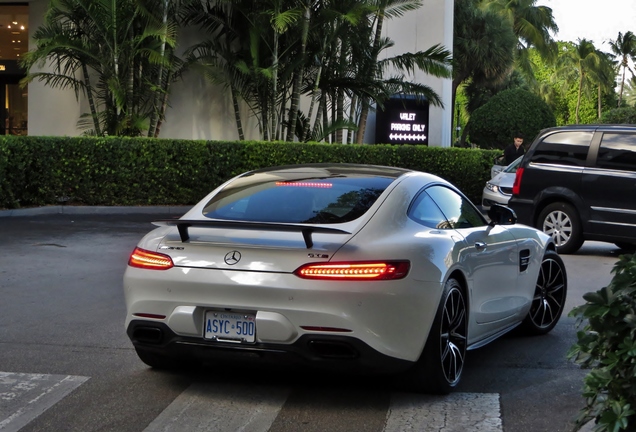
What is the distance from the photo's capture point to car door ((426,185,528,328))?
624 cm

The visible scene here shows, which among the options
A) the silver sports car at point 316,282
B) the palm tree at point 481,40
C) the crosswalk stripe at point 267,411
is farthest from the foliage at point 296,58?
the palm tree at point 481,40

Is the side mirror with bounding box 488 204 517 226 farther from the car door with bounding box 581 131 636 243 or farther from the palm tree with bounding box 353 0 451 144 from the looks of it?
the palm tree with bounding box 353 0 451 144

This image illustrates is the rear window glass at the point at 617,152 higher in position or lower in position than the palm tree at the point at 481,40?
lower

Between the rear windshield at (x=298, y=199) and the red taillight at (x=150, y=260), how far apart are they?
0.57 meters

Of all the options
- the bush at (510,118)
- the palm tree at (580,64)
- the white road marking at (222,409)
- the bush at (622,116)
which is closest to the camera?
the white road marking at (222,409)

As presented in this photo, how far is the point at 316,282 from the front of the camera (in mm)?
5195

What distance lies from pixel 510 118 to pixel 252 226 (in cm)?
4207

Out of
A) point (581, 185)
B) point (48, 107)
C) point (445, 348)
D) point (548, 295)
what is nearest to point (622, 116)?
point (48, 107)

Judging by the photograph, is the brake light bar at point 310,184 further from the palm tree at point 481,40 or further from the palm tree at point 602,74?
the palm tree at point 602,74

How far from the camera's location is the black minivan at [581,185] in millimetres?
13203

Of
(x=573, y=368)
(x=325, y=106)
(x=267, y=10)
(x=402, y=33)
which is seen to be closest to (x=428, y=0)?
(x=402, y=33)

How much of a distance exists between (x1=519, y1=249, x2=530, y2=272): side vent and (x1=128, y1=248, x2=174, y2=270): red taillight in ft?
9.42

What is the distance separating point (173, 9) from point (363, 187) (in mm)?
17845

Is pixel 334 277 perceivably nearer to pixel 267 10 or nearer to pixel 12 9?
pixel 267 10
